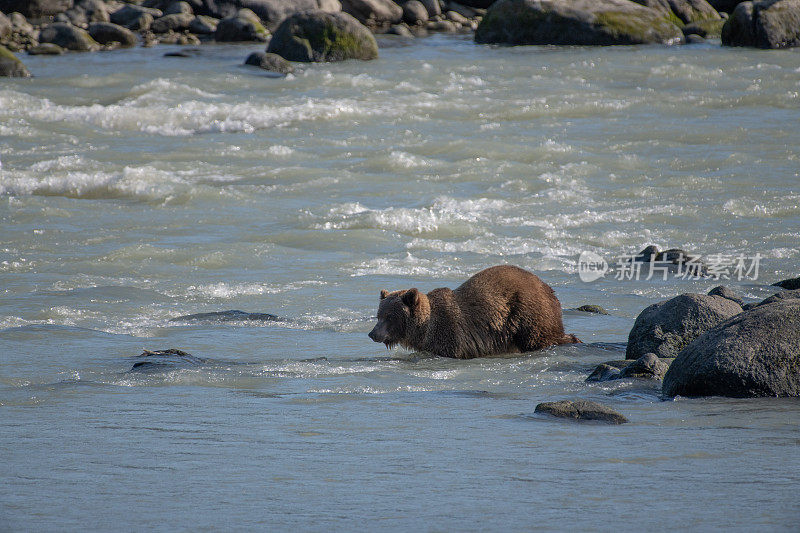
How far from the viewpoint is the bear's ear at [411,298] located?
25.0 ft

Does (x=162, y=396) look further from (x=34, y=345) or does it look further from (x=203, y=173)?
(x=203, y=173)

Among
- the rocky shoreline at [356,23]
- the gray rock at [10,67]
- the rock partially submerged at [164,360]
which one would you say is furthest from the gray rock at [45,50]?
the rock partially submerged at [164,360]

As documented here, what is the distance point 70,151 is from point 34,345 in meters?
10.1

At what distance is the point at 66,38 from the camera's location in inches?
1211

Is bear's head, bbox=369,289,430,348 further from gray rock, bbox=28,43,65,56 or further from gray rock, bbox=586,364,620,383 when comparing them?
gray rock, bbox=28,43,65,56

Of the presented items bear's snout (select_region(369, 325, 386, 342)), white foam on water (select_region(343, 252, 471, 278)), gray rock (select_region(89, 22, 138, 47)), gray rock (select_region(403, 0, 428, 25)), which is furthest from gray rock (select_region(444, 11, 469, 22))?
bear's snout (select_region(369, 325, 386, 342))

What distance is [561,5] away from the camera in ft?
100.0

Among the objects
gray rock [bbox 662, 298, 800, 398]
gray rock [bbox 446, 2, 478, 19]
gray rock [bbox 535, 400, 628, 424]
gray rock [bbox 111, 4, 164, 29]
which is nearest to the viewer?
gray rock [bbox 535, 400, 628, 424]

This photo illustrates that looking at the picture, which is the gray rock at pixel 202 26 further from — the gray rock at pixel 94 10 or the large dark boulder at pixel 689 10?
the large dark boulder at pixel 689 10

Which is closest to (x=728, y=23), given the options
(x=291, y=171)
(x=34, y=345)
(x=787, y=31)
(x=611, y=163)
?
(x=787, y=31)

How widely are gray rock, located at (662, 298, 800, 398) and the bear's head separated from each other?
215 centimetres

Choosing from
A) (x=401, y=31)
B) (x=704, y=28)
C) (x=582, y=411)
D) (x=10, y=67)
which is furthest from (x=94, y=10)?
(x=582, y=411)

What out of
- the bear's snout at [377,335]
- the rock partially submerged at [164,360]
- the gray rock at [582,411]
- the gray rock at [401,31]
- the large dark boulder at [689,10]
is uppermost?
the large dark boulder at [689,10]

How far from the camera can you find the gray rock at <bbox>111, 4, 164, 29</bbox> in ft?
117
